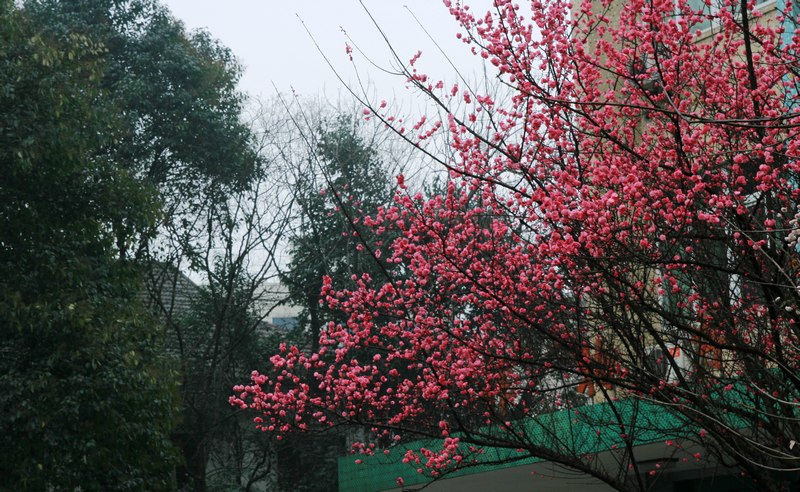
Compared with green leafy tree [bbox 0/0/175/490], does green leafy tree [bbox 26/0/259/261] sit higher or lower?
higher

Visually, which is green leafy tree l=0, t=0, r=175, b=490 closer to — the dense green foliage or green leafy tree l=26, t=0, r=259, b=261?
the dense green foliage

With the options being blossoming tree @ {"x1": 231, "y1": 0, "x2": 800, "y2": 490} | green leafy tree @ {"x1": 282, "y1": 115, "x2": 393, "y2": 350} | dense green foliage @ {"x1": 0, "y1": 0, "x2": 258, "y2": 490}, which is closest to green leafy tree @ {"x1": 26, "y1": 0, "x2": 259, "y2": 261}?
green leafy tree @ {"x1": 282, "y1": 115, "x2": 393, "y2": 350}

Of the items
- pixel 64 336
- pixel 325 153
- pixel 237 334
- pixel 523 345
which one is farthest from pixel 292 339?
pixel 523 345

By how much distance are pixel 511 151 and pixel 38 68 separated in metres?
8.36

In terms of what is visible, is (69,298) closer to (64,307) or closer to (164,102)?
(64,307)

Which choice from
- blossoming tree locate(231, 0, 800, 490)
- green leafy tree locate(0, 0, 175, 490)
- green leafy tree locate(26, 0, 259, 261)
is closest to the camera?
blossoming tree locate(231, 0, 800, 490)

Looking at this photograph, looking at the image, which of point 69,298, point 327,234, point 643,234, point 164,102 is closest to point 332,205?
point 327,234

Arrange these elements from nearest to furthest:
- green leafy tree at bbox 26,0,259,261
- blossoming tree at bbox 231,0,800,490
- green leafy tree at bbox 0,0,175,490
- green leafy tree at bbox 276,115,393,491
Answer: blossoming tree at bbox 231,0,800,490 < green leafy tree at bbox 0,0,175,490 < green leafy tree at bbox 26,0,259,261 < green leafy tree at bbox 276,115,393,491

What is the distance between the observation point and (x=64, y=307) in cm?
1248

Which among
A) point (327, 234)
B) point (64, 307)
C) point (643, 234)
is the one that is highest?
point (327, 234)

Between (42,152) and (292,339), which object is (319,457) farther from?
(42,152)

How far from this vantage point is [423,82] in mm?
7141

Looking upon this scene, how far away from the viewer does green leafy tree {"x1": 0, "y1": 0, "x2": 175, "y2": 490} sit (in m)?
12.1

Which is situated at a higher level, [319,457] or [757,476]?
[319,457]
